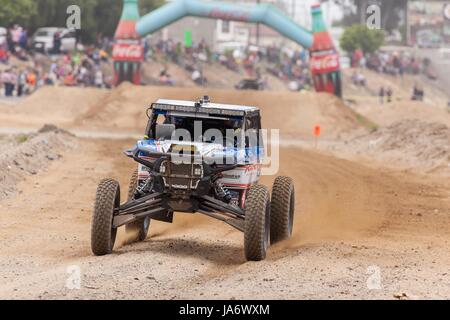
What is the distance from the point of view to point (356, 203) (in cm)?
1881

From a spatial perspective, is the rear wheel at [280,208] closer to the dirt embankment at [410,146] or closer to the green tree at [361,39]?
the dirt embankment at [410,146]

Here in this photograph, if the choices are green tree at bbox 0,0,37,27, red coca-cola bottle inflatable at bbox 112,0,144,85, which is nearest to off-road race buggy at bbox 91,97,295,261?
red coca-cola bottle inflatable at bbox 112,0,144,85

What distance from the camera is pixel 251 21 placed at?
48031mm

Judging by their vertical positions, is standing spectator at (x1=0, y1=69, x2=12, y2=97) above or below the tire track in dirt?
above

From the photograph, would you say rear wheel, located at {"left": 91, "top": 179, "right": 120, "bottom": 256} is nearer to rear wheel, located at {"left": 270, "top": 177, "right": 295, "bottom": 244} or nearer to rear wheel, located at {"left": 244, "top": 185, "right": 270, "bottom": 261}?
rear wheel, located at {"left": 244, "top": 185, "right": 270, "bottom": 261}

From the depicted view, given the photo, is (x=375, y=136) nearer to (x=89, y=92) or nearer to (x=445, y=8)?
(x=89, y=92)

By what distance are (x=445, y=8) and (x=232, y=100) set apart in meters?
52.7

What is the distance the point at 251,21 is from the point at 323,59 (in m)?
3.91

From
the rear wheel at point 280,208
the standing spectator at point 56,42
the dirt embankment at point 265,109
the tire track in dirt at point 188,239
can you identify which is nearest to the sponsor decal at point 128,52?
the dirt embankment at point 265,109

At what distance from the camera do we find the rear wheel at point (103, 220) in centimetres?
1190

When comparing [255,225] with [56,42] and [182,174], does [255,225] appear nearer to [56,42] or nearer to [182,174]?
[182,174]

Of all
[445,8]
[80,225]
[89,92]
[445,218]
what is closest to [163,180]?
[80,225]

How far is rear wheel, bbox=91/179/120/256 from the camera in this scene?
11898 millimetres

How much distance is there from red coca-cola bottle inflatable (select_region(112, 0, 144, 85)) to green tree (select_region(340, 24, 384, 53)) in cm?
3954
